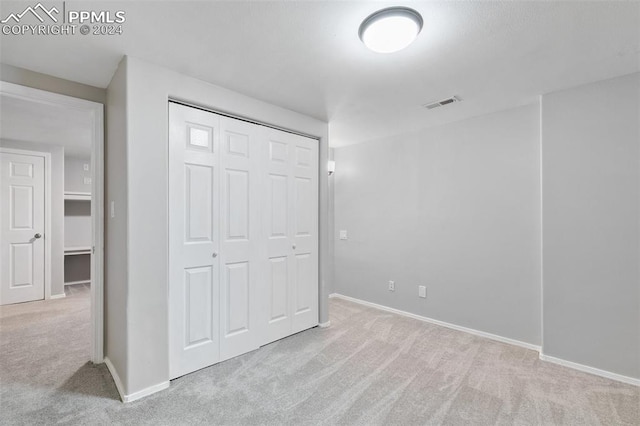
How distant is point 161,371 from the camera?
2.11 meters

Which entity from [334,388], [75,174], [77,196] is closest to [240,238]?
[334,388]

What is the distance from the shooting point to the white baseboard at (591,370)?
2.22 metres

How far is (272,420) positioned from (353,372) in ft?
2.57

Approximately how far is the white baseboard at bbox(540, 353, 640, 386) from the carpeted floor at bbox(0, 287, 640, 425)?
0.06 m

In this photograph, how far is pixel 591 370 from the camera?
237 cm

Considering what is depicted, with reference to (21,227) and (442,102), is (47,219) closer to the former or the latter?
(21,227)

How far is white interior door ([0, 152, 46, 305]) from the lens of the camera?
418 cm

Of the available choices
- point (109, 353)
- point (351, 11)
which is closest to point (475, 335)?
point (351, 11)

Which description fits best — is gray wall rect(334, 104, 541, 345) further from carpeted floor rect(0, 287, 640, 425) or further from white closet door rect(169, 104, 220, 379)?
white closet door rect(169, 104, 220, 379)

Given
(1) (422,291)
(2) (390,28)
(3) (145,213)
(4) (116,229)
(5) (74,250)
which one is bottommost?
(1) (422,291)

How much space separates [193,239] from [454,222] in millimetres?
2723

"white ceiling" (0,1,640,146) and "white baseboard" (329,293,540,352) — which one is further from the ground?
"white ceiling" (0,1,640,146)

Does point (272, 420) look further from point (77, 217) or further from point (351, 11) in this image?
point (77, 217)

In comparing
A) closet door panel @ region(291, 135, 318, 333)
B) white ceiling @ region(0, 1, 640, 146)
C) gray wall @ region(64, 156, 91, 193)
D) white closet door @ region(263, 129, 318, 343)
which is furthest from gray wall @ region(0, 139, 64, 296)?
closet door panel @ region(291, 135, 318, 333)
